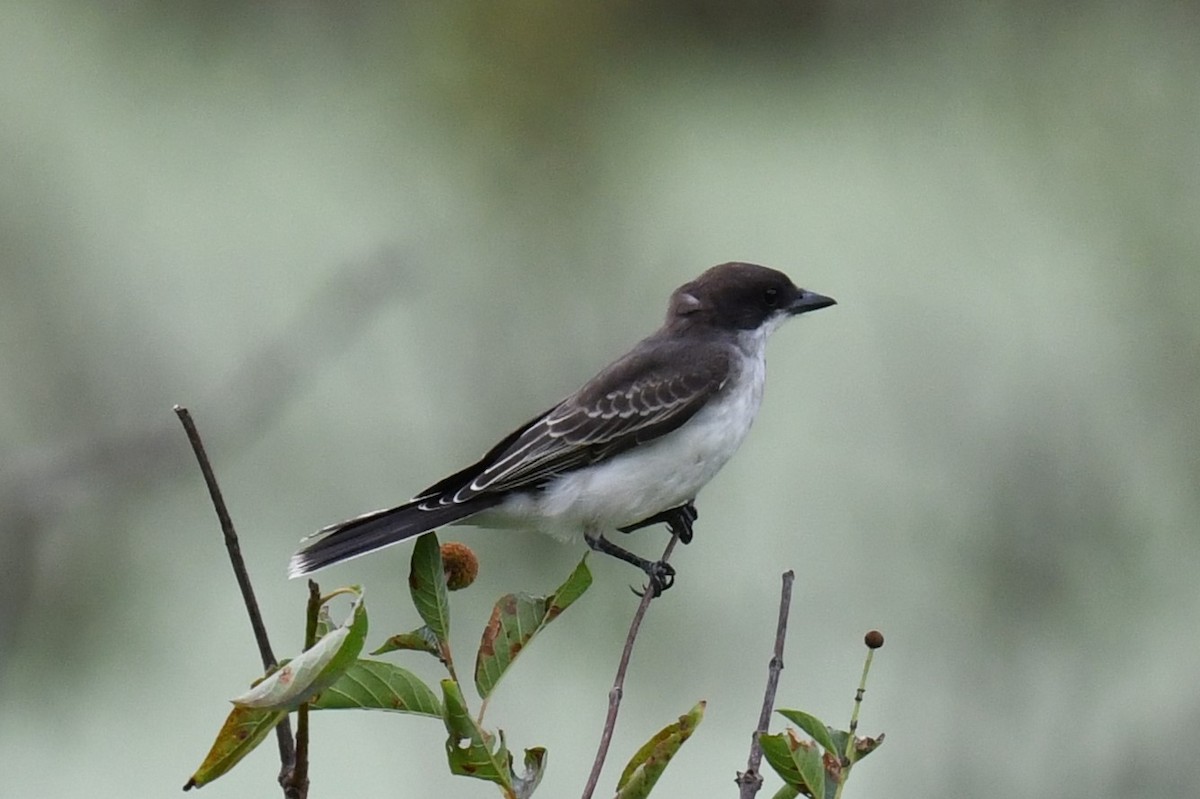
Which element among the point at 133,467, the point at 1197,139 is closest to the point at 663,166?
the point at 1197,139

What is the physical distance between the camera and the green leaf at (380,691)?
A: 5.14 ft

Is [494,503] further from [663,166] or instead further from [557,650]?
[663,166]

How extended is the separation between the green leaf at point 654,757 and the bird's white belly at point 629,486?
1.63 meters

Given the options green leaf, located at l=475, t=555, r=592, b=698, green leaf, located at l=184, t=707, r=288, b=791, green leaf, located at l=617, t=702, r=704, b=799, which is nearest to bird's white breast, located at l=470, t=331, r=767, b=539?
green leaf, located at l=475, t=555, r=592, b=698

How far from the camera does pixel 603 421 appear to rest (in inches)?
132

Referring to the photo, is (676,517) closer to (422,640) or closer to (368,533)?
(368,533)

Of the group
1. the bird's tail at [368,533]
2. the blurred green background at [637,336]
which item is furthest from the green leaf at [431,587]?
the blurred green background at [637,336]

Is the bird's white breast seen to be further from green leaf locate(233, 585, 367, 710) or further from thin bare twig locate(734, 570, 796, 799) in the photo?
green leaf locate(233, 585, 367, 710)

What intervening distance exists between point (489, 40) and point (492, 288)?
2.94 ft

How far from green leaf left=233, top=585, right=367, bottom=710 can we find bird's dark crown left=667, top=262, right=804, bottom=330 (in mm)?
2391

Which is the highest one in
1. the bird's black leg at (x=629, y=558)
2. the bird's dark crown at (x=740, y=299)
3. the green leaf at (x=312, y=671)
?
the bird's dark crown at (x=740, y=299)

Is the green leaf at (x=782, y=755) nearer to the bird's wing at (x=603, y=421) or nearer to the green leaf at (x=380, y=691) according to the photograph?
the green leaf at (x=380, y=691)

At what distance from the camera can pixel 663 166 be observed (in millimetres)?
6910

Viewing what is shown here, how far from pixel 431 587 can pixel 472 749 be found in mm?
223
